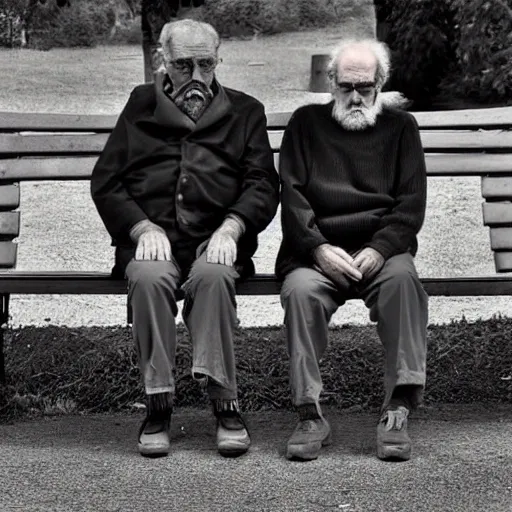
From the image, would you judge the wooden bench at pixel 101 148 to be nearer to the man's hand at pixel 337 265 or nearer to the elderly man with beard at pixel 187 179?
the elderly man with beard at pixel 187 179

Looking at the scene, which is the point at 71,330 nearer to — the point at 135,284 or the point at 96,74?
the point at 135,284

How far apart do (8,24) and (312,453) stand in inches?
356

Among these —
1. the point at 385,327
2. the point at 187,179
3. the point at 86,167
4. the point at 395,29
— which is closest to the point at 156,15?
the point at 86,167

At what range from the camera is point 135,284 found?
4.50 metres

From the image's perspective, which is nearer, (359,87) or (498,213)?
(359,87)

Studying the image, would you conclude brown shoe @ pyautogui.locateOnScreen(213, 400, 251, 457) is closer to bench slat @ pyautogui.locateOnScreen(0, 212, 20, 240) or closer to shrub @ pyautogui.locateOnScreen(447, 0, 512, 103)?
bench slat @ pyautogui.locateOnScreen(0, 212, 20, 240)

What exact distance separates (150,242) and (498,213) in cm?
146

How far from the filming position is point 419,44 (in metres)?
11.6

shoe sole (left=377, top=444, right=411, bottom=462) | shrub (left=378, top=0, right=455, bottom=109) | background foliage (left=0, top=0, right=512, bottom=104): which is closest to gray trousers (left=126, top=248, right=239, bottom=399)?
shoe sole (left=377, top=444, right=411, bottom=462)

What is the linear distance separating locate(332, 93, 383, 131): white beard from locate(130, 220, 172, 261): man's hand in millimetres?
764

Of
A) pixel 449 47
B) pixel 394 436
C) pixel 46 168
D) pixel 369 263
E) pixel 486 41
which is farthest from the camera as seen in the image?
pixel 449 47

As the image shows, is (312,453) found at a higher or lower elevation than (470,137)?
lower

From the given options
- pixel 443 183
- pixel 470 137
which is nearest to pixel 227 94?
pixel 470 137

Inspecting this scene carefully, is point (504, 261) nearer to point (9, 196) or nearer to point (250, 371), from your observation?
point (250, 371)
